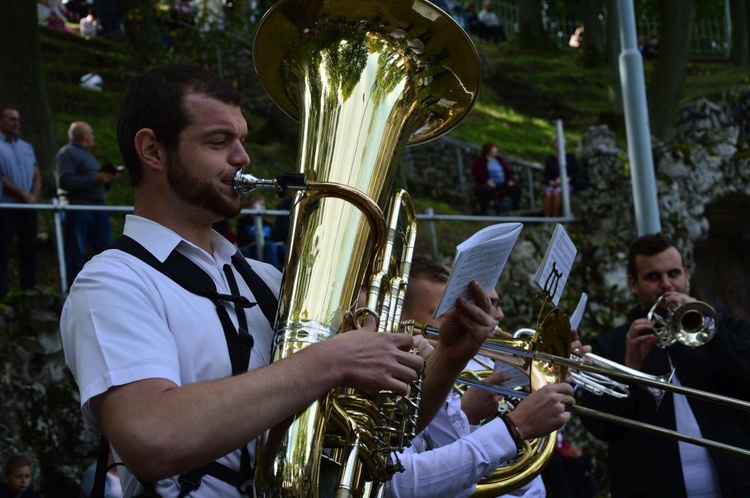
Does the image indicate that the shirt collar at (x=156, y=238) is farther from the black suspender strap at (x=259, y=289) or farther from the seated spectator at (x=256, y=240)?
the seated spectator at (x=256, y=240)

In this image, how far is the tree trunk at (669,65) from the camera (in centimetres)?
1641

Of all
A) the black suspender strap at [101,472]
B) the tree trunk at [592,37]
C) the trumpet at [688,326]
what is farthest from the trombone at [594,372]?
the tree trunk at [592,37]

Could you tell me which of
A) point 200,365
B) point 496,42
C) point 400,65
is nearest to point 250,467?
point 200,365

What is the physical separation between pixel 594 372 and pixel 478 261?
0.94m

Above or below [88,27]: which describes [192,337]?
below

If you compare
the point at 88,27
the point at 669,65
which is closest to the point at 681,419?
the point at 669,65

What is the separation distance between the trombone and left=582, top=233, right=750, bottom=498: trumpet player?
73 cm

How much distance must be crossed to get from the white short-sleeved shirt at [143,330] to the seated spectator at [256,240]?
5.90 meters

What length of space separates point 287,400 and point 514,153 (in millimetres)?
15364

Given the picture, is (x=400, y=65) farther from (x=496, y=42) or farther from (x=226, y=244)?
(x=496, y=42)

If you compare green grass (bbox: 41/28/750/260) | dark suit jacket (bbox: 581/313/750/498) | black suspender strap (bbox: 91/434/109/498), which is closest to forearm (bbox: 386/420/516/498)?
black suspender strap (bbox: 91/434/109/498)

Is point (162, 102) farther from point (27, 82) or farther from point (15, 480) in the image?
point (27, 82)

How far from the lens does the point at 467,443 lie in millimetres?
3424

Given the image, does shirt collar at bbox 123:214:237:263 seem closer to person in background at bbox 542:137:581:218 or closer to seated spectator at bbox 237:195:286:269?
seated spectator at bbox 237:195:286:269
